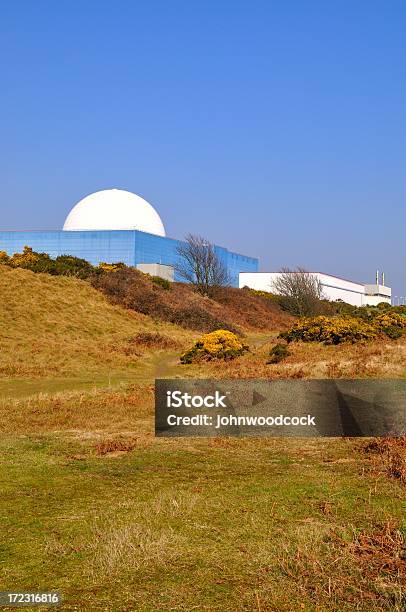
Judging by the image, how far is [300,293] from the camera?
63844mm

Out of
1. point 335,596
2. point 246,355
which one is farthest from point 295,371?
point 335,596

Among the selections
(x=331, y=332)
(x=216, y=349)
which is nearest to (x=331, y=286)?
(x=331, y=332)

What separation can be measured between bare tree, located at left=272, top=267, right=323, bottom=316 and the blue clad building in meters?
18.3

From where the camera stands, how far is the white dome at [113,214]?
83.5 metres

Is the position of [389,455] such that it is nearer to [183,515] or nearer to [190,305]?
[183,515]

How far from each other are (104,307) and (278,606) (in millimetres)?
38315

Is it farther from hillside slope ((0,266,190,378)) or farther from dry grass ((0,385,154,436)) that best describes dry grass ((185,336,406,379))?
dry grass ((0,385,154,436))

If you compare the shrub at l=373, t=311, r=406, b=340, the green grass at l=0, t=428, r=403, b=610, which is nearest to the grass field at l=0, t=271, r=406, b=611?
the green grass at l=0, t=428, r=403, b=610

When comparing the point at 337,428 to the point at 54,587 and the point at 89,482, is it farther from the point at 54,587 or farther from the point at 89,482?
the point at 54,587

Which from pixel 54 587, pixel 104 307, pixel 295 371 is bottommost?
pixel 54 587

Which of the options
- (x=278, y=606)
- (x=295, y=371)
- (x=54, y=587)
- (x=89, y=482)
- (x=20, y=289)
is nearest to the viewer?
(x=278, y=606)

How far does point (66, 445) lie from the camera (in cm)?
1348

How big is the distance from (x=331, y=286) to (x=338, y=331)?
58720 mm

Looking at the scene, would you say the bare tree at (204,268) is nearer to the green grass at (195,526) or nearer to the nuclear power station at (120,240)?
the nuclear power station at (120,240)
